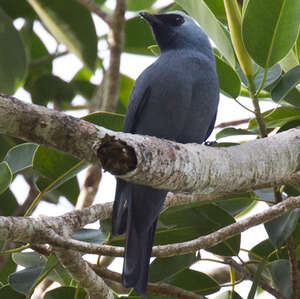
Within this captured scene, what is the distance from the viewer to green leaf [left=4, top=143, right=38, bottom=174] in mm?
3178

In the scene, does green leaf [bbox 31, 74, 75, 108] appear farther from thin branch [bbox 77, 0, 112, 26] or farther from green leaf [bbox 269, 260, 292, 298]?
green leaf [bbox 269, 260, 292, 298]

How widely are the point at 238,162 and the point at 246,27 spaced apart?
71 cm

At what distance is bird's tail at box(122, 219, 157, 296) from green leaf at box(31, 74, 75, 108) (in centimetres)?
149

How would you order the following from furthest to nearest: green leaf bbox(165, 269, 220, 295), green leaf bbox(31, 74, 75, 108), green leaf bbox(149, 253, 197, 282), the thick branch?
1. green leaf bbox(31, 74, 75, 108)
2. green leaf bbox(165, 269, 220, 295)
3. green leaf bbox(149, 253, 197, 282)
4. the thick branch

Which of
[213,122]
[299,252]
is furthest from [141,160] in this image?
[213,122]

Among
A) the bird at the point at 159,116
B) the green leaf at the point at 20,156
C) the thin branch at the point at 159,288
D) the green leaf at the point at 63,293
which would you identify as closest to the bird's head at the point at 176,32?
the bird at the point at 159,116

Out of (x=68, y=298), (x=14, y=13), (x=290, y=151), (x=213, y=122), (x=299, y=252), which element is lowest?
(x=68, y=298)

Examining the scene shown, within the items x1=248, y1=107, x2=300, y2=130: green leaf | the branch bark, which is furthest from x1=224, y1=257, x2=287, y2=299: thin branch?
x1=248, y1=107, x2=300, y2=130: green leaf

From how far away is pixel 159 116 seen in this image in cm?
335

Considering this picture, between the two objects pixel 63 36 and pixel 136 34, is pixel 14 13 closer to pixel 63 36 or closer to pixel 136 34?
pixel 63 36

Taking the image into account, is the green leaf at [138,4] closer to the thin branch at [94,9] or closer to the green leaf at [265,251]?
the thin branch at [94,9]

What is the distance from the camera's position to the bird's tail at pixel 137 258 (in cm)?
298

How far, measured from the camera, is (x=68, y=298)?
9.84 feet

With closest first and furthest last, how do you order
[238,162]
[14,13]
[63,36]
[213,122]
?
[238,162], [213,122], [63,36], [14,13]
